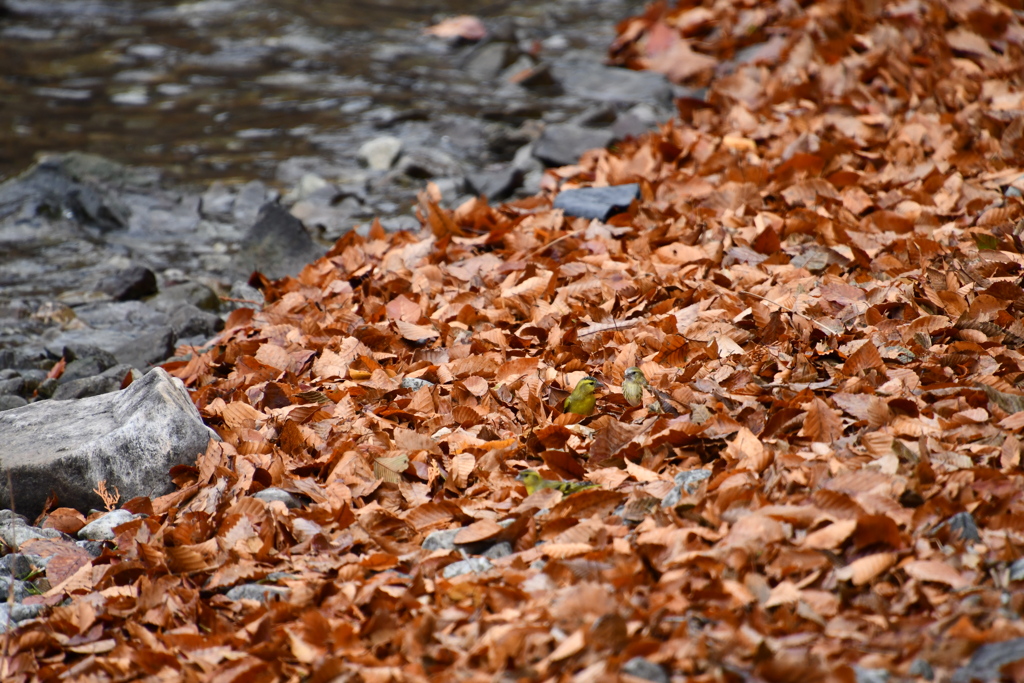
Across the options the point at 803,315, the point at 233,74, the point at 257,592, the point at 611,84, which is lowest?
the point at 257,592

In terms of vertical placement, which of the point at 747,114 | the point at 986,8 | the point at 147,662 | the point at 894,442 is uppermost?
the point at 986,8

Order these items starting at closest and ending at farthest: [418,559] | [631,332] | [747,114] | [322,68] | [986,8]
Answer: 1. [418,559]
2. [631,332]
3. [747,114]
4. [986,8]
5. [322,68]

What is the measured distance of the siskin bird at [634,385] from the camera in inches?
98.8

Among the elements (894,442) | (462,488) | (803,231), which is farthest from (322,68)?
(894,442)

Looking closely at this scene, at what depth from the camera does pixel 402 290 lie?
11.5ft

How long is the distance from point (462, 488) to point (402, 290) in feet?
4.42

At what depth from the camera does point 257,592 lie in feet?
6.72

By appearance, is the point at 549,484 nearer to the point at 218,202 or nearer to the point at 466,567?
the point at 466,567

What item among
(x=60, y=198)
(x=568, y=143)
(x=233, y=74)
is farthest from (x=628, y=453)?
(x=233, y=74)

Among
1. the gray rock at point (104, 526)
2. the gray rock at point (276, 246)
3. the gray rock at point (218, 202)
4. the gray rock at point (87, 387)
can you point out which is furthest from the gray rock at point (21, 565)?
the gray rock at point (218, 202)

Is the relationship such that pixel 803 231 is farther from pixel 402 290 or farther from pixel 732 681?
pixel 732 681

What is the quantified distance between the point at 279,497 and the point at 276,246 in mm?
2530

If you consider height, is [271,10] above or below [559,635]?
above

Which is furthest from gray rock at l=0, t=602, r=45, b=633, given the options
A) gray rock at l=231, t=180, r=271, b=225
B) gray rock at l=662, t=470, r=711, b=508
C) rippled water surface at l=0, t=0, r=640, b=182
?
rippled water surface at l=0, t=0, r=640, b=182
